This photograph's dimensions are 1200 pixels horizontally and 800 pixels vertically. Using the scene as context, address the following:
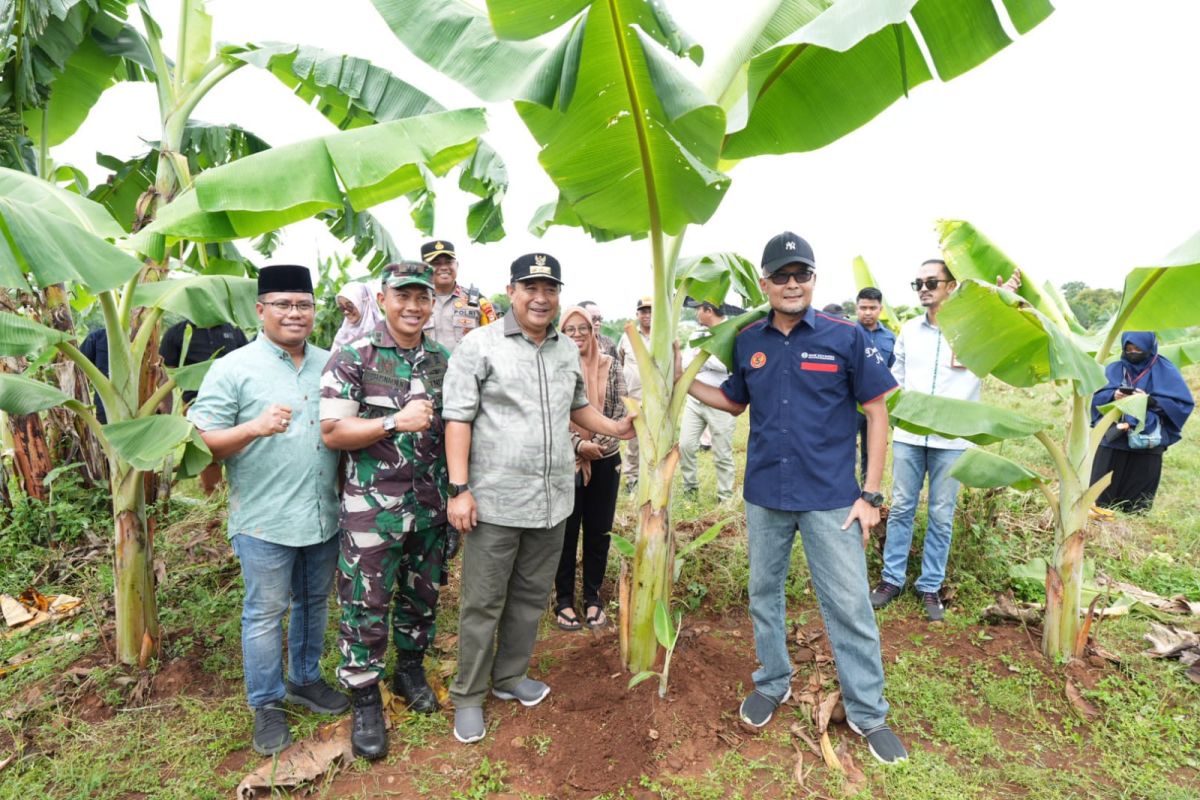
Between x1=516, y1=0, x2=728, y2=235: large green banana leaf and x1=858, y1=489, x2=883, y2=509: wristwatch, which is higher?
x1=516, y1=0, x2=728, y2=235: large green banana leaf

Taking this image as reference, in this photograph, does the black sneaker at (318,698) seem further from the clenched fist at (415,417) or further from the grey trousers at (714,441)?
the grey trousers at (714,441)

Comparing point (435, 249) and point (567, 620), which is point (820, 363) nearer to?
point (567, 620)

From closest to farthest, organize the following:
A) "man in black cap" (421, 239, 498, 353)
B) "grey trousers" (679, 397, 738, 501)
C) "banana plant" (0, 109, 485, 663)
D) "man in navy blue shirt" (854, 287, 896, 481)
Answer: "banana plant" (0, 109, 485, 663)
"man in black cap" (421, 239, 498, 353)
"man in navy blue shirt" (854, 287, 896, 481)
"grey trousers" (679, 397, 738, 501)

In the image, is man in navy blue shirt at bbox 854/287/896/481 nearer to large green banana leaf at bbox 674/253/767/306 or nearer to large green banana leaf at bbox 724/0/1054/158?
large green banana leaf at bbox 674/253/767/306

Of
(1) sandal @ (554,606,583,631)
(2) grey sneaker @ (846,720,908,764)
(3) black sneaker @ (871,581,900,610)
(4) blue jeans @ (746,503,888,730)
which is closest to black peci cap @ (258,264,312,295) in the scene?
(4) blue jeans @ (746,503,888,730)

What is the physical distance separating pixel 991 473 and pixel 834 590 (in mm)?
1191

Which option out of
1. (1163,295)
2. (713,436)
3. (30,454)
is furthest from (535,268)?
(30,454)

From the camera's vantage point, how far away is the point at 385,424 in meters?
2.58

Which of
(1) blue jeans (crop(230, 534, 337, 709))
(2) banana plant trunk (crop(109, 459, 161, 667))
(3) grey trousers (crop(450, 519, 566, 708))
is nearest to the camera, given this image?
(1) blue jeans (crop(230, 534, 337, 709))

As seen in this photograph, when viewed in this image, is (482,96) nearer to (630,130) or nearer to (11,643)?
(630,130)

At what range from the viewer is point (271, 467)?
2645 millimetres

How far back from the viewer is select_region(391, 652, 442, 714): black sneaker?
303cm

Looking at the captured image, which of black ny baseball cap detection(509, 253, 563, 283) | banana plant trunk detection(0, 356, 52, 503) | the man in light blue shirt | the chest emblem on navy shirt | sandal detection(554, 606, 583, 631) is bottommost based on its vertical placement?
sandal detection(554, 606, 583, 631)

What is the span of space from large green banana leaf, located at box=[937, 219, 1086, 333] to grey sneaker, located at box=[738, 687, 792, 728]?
2.54 metres
